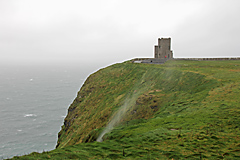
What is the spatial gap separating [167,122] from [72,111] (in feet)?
136

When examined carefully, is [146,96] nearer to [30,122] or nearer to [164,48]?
[164,48]

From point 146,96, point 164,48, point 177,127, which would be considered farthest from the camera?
point 164,48

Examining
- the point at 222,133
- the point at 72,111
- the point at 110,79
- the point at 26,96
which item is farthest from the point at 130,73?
the point at 26,96

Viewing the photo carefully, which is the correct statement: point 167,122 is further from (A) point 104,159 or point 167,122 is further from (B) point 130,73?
(B) point 130,73

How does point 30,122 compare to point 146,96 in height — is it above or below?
below

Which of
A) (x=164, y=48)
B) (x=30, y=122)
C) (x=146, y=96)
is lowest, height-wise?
(x=30, y=122)

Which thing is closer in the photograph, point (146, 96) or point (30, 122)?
point (146, 96)

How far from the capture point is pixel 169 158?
440 inches

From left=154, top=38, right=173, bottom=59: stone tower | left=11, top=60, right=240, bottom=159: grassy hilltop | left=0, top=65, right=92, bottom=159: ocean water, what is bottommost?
left=0, top=65, right=92, bottom=159: ocean water

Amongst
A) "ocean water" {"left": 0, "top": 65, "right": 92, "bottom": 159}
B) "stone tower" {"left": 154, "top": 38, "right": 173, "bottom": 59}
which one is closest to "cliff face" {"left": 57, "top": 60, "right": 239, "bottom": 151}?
"ocean water" {"left": 0, "top": 65, "right": 92, "bottom": 159}

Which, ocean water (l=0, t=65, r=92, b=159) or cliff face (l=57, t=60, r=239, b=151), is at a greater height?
cliff face (l=57, t=60, r=239, b=151)

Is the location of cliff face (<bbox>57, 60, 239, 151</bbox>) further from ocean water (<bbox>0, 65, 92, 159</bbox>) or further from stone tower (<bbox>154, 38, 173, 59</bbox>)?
stone tower (<bbox>154, 38, 173, 59</bbox>)

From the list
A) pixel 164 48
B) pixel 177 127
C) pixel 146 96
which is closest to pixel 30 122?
pixel 146 96

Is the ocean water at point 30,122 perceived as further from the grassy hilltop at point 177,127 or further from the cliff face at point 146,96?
the grassy hilltop at point 177,127
